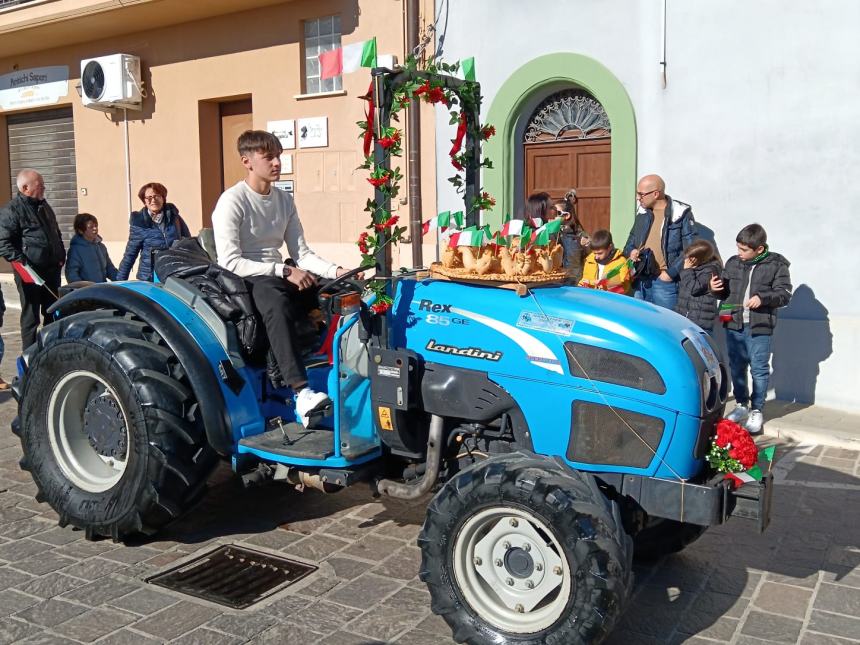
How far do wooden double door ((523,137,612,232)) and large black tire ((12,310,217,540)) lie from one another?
5.88 m

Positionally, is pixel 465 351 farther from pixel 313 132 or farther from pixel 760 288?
pixel 313 132

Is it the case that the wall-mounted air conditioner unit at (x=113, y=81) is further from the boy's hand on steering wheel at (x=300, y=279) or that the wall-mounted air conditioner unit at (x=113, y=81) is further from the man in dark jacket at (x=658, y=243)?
the boy's hand on steering wheel at (x=300, y=279)

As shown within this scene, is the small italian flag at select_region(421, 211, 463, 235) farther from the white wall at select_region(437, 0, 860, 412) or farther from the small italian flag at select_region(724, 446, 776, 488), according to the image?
the white wall at select_region(437, 0, 860, 412)

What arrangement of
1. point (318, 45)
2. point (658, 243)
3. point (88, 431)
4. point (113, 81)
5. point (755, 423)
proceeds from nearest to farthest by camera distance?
point (88, 431) < point (755, 423) < point (658, 243) < point (318, 45) < point (113, 81)

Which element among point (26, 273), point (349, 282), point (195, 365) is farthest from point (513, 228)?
point (26, 273)

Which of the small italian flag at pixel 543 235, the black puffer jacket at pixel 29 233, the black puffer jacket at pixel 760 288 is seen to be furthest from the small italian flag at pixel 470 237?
the black puffer jacket at pixel 29 233

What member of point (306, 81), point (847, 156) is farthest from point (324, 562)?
point (306, 81)

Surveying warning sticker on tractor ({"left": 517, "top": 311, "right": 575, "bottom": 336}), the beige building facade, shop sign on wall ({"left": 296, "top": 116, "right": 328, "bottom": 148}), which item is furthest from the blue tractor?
shop sign on wall ({"left": 296, "top": 116, "right": 328, "bottom": 148})

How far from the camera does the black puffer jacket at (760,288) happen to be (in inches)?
258

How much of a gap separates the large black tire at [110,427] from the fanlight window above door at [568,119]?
5985mm

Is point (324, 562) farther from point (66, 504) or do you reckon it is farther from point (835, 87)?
point (835, 87)

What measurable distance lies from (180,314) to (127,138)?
1014cm

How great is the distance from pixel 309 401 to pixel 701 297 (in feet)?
13.0

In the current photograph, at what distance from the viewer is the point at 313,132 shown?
36.3 feet
